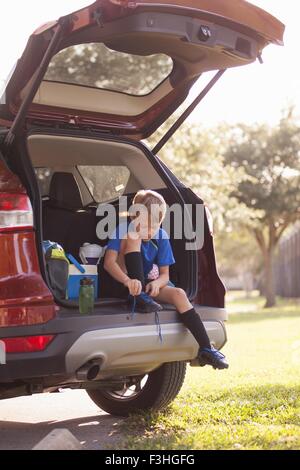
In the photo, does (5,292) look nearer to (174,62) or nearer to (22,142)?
(22,142)

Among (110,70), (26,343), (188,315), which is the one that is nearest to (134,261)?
(188,315)

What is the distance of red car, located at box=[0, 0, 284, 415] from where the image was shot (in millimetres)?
4645

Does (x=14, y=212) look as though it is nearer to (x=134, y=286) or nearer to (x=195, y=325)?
(x=134, y=286)

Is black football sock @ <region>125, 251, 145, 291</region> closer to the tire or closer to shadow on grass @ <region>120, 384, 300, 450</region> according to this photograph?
the tire

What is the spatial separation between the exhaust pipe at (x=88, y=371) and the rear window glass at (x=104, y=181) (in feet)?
5.71

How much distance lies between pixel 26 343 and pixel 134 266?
1040mm

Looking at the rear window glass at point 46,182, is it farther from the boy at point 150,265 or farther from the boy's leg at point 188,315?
the boy's leg at point 188,315

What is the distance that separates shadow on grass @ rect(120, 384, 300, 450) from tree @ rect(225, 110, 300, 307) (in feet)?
83.9

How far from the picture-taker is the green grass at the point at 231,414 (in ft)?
16.5

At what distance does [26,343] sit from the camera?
457 cm

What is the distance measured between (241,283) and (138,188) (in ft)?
323

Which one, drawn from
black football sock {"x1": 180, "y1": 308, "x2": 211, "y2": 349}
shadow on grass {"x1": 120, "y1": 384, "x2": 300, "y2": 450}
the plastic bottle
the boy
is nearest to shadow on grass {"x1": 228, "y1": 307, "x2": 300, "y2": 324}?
shadow on grass {"x1": 120, "y1": 384, "x2": 300, "y2": 450}

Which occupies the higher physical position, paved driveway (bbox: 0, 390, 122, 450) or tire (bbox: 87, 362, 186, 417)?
tire (bbox: 87, 362, 186, 417)

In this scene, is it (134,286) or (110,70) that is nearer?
(134,286)
